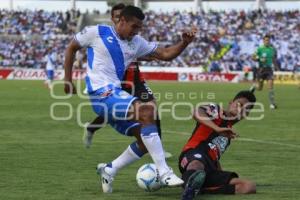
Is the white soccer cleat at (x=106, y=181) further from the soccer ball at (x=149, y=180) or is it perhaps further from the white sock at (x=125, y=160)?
the soccer ball at (x=149, y=180)

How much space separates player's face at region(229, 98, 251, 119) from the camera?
9000mm

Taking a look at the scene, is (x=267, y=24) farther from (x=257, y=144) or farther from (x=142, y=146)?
(x=142, y=146)

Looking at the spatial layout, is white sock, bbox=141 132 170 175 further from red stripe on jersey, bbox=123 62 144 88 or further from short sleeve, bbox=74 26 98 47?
red stripe on jersey, bbox=123 62 144 88

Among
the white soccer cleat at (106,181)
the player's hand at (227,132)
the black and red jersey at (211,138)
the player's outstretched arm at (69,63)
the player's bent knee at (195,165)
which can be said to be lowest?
the white soccer cleat at (106,181)

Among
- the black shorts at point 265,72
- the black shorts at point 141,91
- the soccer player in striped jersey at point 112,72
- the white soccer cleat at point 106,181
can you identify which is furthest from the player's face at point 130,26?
the black shorts at point 265,72

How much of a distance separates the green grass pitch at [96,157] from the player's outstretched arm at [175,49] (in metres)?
1.67

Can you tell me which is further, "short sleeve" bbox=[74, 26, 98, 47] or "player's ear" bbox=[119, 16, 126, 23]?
"short sleeve" bbox=[74, 26, 98, 47]

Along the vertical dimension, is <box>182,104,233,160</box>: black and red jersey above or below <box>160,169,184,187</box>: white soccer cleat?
above

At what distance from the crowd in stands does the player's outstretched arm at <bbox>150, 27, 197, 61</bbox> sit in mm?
47188

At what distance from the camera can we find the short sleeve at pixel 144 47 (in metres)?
9.75

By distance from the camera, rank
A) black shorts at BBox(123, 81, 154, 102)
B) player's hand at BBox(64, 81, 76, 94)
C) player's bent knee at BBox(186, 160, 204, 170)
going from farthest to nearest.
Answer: black shorts at BBox(123, 81, 154, 102)
player's hand at BBox(64, 81, 76, 94)
player's bent knee at BBox(186, 160, 204, 170)

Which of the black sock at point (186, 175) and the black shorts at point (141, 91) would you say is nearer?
the black sock at point (186, 175)

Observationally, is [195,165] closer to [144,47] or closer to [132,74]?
[144,47]

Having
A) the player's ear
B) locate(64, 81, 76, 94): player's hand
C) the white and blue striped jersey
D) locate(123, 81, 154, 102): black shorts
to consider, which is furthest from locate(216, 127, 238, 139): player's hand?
locate(123, 81, 154, 102): black shorts
